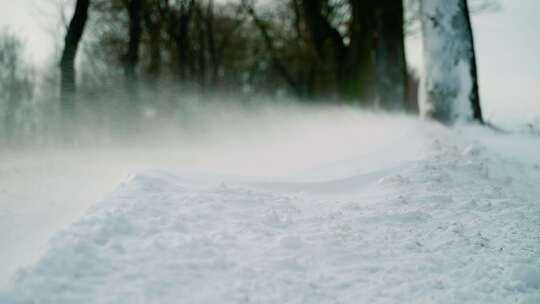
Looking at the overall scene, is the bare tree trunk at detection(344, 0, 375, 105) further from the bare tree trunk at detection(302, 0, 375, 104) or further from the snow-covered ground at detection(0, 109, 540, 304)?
the snow-covered ground at detection(0, 109, 540, 304)

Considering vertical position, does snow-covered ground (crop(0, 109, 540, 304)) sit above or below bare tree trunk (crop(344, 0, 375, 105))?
below

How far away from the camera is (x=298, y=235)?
10.7 feet

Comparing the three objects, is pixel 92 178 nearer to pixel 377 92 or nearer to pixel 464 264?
pixel 464 264

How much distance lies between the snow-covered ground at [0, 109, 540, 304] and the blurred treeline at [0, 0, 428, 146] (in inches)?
231

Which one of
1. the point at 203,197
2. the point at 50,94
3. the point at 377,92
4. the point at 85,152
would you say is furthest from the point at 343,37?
the point at 50,94

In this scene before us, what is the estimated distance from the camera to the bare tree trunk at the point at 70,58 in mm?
11391

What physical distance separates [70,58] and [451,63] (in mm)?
8806

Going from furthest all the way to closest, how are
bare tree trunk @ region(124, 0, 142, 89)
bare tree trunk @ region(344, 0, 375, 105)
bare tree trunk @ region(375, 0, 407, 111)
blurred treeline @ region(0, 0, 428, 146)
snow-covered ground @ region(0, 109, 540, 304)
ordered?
1. bare tree trunk @ region(124, 0, 142, 89)
2. bare tree trunk @ region(344, 0, 375, 105)
3. blurred treeline @ region(0, 0, 428, 146)
4. bare tree trunk @ region(375, 0, 407, 111)
5. snow-covered ground @ region(0, 109, 540, 304)

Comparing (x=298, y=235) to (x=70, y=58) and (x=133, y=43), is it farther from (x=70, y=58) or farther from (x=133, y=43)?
(x=133, y=43)

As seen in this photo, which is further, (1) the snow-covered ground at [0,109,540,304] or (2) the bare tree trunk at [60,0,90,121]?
(2) the bare tree trunk at [60,0,90,121]

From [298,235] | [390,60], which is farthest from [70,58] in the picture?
[298,235]

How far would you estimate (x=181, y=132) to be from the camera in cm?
1709

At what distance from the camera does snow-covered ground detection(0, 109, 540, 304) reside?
2582 mm

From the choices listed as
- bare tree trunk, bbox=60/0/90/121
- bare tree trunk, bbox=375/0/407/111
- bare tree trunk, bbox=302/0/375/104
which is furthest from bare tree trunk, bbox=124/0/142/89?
bare tree trunk, bbox=375/0/407/111
